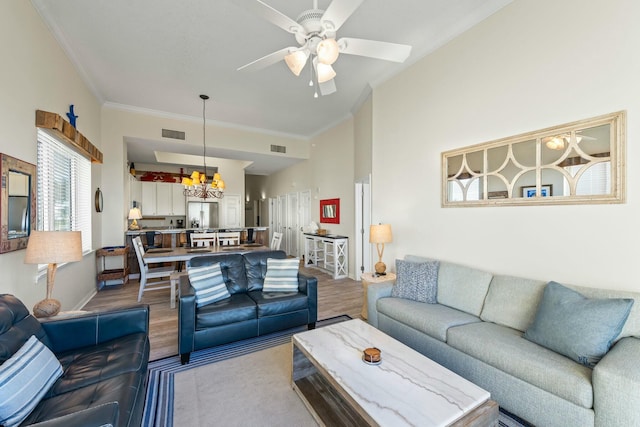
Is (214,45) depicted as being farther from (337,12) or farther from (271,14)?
(337,12)

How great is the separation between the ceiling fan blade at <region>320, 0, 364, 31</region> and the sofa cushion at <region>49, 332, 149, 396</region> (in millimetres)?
2538

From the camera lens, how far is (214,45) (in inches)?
128

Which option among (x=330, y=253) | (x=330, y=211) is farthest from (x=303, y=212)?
(x=330, y=253)

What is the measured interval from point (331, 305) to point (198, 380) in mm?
2067

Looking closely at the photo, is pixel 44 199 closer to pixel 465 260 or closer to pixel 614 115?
pixel 465 260

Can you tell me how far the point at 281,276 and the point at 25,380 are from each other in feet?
7.09

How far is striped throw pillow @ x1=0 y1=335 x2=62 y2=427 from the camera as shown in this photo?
3.74ft

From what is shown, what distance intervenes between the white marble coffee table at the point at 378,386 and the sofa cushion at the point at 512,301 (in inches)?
37.3

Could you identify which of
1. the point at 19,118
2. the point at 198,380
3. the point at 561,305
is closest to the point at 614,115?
the point at 561,305

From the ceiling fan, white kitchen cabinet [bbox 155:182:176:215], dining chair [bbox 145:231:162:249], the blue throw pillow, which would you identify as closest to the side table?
the blue throw pillow

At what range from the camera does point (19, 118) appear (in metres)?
2.34

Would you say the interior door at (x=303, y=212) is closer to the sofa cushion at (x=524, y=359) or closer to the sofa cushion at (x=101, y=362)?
the sofa cushion at (x=524, y=359)

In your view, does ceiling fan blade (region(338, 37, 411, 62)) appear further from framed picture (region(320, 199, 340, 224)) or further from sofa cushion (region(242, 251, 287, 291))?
framed picture (region(320, 199, 340, 224))

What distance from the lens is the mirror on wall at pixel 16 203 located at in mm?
2066
